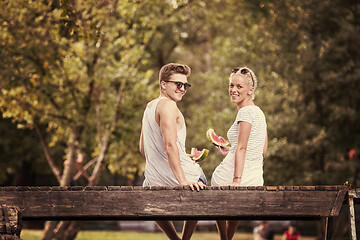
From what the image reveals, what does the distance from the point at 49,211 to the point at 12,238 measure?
1.45ft

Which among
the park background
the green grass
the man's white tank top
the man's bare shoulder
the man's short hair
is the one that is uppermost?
the park background

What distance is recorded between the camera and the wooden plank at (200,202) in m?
4.80

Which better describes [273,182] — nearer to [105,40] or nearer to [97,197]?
[105,40]

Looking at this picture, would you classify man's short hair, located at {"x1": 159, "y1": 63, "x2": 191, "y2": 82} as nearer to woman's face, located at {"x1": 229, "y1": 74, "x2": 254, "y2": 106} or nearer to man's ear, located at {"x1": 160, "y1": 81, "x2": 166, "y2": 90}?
man's ear, located at {"x1": 160, "y1": 81, "x2": 166, "y2": 90}

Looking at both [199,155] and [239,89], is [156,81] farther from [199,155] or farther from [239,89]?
[239,89]

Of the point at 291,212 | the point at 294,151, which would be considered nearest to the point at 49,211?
the point at 291,212

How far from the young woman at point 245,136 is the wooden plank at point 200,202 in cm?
56

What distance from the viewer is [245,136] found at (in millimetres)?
5359

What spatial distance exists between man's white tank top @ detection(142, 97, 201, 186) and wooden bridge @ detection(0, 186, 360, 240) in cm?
66

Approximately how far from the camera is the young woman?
5426 mm

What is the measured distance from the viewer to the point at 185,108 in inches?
1209

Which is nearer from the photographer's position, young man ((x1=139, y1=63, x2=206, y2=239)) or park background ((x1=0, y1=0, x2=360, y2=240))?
young man ((x1=139, y1=63, x2=206, y2=239))

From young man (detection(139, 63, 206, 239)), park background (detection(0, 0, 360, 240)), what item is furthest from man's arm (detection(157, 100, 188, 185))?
park background (detection(0, 0, 360, 240))

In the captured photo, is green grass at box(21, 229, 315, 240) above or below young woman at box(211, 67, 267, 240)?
above
